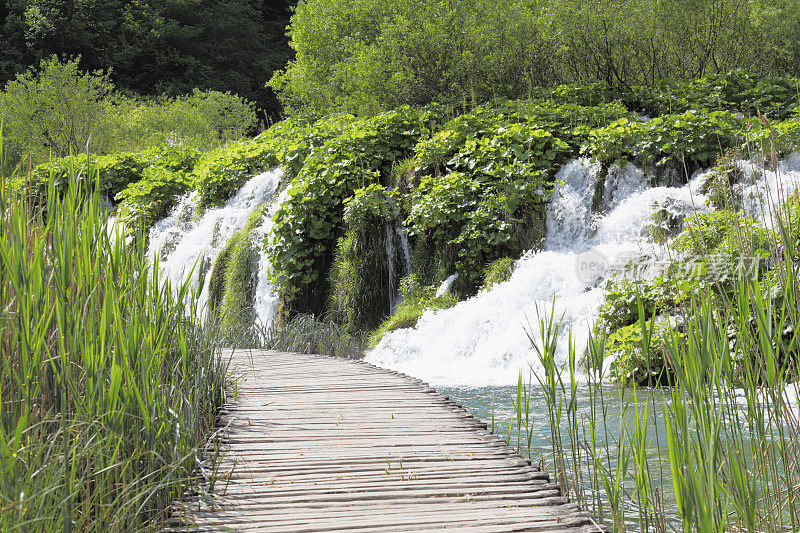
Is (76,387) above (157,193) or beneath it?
beneath

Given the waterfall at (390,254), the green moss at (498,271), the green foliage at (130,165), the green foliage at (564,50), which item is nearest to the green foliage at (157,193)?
the green foliage at (130,165)

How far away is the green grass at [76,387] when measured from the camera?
5.83ft

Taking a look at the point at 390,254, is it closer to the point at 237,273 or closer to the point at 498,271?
the point at 498,271

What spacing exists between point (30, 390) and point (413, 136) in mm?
9008

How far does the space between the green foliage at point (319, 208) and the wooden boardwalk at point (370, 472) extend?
5.64m

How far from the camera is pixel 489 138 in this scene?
31.5ft

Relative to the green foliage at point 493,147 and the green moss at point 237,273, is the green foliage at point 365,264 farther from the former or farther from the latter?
the green moss at point 237,273

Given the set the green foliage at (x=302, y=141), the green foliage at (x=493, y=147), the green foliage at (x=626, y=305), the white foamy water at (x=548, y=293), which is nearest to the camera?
the green foliage at (x=626, y=305)

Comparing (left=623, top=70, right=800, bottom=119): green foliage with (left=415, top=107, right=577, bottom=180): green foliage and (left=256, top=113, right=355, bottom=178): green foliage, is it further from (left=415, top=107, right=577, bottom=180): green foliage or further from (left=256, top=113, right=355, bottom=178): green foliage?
(left=256, top=113, right=355, bottom=178): green foliage

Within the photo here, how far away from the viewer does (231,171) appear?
1239 cm

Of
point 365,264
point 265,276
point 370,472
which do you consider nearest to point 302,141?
point 265,276

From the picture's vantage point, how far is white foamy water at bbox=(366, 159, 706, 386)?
7.18 meters

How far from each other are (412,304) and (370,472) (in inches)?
246

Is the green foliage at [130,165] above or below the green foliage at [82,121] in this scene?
below
